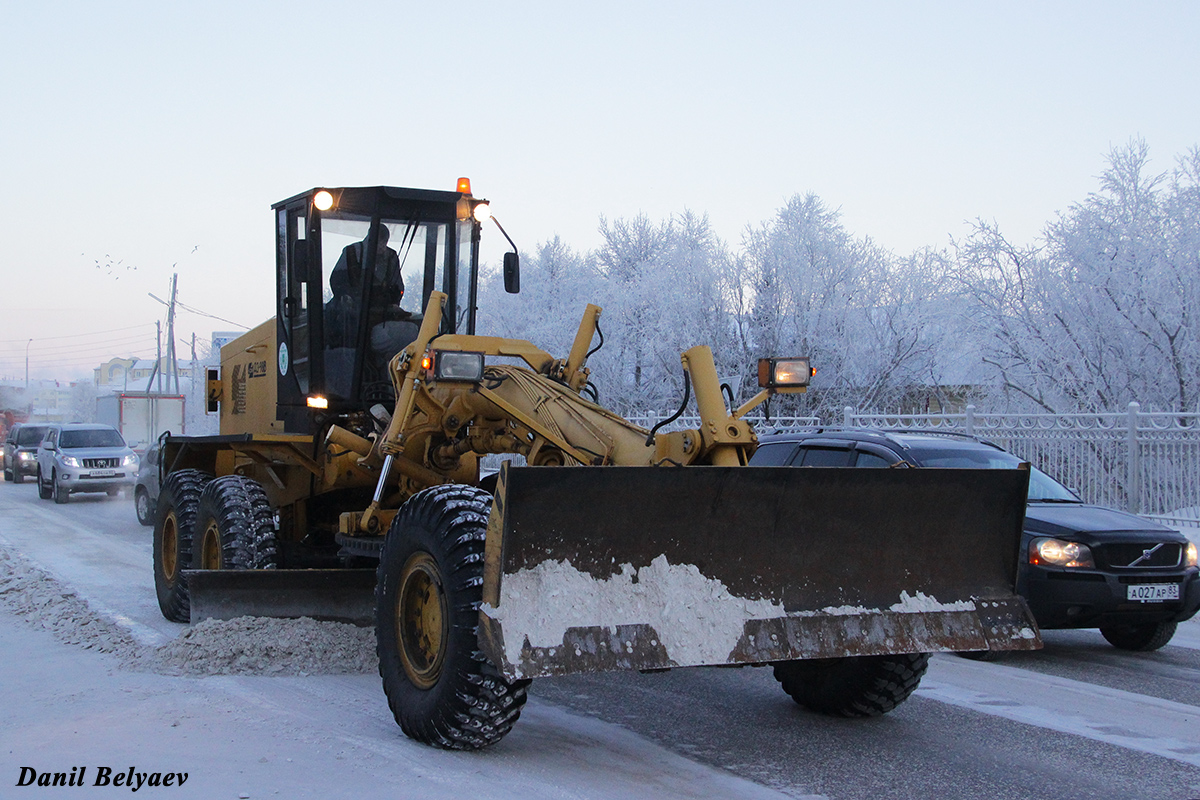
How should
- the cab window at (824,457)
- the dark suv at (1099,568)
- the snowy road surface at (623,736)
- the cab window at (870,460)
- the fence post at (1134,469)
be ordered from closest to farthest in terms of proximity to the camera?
the snowy road surface at (623,736)
the dark suv at (1099,568)
the cab window at (870,460)
the cab window at (824,457)
the fence post at (1134,469)

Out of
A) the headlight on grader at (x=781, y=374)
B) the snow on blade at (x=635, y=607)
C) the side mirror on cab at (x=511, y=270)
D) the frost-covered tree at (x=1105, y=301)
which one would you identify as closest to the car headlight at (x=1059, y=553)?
the headlight on grader at (x=781, y=374)

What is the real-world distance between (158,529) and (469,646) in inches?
222

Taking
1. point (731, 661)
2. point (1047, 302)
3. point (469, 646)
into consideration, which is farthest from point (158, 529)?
point (1047, 302)

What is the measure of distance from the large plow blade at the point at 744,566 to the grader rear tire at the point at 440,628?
0.78 feet

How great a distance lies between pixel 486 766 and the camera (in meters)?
4.73

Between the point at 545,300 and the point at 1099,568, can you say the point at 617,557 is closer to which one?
the point at 1099,568

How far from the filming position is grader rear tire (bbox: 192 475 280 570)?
7820 mm

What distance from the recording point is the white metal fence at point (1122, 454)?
13.3 meters

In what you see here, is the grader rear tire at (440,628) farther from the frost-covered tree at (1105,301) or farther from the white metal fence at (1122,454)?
the frost-covered tree at (1105,301)

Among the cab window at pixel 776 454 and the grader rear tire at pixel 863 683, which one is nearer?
the grader rear tire at pixel 863 683

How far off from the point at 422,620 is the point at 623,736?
1.15 meters

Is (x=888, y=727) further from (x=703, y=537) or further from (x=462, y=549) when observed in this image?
(x=462, y=549)

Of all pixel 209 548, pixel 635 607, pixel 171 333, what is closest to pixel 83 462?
pixel 209 548

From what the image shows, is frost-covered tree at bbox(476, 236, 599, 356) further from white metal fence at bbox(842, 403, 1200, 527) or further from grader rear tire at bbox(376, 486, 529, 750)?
grader rear tire at bbox(376, 486, 529, 750)
